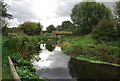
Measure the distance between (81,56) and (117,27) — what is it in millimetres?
7971

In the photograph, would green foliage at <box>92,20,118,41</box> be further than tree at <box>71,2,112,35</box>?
No

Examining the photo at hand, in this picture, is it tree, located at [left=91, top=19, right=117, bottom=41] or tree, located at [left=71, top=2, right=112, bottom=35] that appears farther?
tree, located at [left=71, top=2, right=112, bottom=35]

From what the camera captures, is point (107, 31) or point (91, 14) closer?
point (107, 31)

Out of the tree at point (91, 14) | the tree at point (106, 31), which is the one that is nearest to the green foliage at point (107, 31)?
the tree at point (106, 31)

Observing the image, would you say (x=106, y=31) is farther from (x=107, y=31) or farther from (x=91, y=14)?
(x=91, y=14)

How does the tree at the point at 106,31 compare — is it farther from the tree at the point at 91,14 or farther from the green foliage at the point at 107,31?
the tree at the point at 91,14

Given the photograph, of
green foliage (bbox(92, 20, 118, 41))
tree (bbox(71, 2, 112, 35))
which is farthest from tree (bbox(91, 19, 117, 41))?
tree (bbox(71, 2, 112, 35))

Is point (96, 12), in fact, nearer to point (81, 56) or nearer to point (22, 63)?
point (81, 56)

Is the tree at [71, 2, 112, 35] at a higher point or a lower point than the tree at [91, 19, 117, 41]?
higher

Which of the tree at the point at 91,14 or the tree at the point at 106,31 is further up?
the tree at the point at 91,14

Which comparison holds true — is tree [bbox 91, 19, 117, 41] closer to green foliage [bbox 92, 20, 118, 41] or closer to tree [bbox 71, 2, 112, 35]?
green foliage [bbox 92, 20, 118, 41]

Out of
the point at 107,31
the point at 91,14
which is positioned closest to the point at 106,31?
the point at 107,31

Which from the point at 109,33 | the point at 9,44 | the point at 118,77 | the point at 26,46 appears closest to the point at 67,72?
the point at 118,77

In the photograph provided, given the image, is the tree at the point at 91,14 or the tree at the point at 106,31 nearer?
the tree at the point at 106,31
